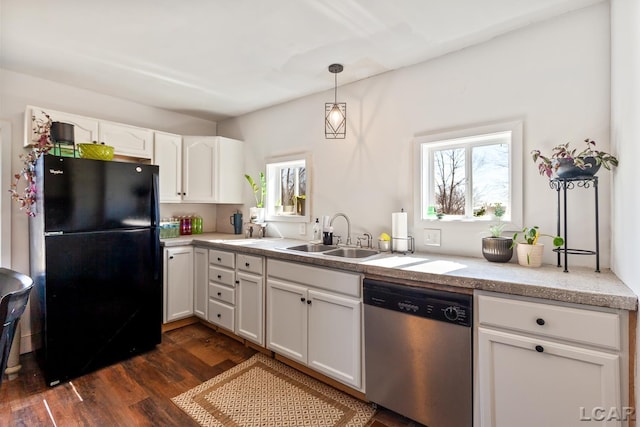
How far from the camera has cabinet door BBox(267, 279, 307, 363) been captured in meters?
2.19

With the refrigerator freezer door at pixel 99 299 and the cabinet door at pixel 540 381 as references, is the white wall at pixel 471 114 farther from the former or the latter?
the refrigerator freezer door at pixel 99 299

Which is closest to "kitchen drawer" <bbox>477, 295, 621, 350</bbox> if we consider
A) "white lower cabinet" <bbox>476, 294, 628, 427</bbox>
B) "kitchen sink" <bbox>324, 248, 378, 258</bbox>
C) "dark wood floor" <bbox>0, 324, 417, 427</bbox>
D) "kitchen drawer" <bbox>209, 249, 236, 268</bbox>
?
"white lower cabinet" <bbox>476, 294, 628, 427</bbox>

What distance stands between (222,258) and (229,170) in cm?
121

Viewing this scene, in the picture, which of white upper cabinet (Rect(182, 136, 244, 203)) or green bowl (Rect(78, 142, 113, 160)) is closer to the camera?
green bowl (Rect(78, 142, 113, 160))

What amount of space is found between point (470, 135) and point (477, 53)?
1.87ft

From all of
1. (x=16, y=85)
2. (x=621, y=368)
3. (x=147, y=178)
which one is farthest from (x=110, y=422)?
(x=16, y=85)

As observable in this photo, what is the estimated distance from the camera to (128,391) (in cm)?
204

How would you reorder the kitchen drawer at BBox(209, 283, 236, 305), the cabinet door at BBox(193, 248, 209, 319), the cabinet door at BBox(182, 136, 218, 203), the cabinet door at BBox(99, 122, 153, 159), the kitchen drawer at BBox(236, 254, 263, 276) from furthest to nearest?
the cabinet door at BBox(182, 136, 218, 203) < the cabinet door at BBox(193, 248, 209, 319) < the cabinet door at BBox(99, 122, 153, 159) < the kitchen drawer at BBox(209, 283, 236, 305) < the kitchen drawer at BBox(236, 254, 263, 276)

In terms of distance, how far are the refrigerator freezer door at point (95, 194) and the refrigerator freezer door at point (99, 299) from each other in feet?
0.30

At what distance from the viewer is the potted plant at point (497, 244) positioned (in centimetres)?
185

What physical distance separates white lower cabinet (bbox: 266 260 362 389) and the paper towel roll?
0.55 metres

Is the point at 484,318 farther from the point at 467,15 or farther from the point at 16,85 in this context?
→ the point at 16,85

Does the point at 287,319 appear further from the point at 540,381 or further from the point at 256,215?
the point at 540,381

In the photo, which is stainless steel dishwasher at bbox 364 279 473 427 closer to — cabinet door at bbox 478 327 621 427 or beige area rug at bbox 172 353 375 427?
cabinet door at bbox 478 327 621 427
